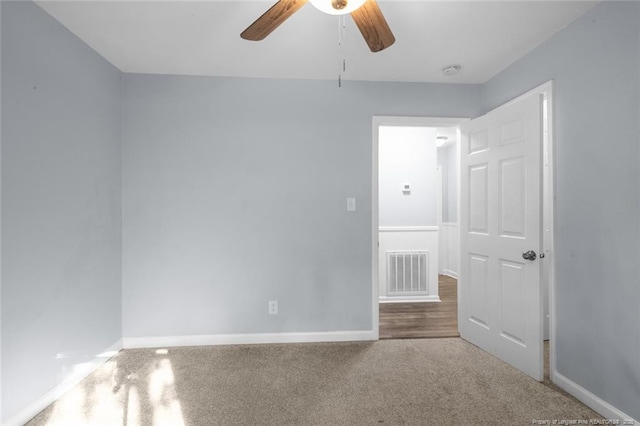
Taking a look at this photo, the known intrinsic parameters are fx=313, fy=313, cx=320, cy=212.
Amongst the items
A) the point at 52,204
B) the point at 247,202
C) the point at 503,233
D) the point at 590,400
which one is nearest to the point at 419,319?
the point at 503,233

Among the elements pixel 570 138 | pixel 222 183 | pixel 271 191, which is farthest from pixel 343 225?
pixel 570 138

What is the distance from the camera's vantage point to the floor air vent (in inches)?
165

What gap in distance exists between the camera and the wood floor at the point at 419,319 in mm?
3037

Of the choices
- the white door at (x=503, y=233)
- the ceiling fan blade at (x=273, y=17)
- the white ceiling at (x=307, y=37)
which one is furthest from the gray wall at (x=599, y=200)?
the ceiling fan blade at (x=273, y=17)

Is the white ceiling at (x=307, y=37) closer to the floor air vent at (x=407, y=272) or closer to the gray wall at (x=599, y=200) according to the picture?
the gray wall at (x=599, y=200)

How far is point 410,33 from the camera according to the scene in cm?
212

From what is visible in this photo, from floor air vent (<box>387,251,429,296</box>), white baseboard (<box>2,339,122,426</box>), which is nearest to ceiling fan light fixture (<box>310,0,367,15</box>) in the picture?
white baseboard (<box>2,339,122,426</box>)

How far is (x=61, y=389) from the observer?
6.65 ft

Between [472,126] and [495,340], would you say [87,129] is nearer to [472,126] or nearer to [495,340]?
[472,126]

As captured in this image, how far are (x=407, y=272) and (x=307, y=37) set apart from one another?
10.3 ft

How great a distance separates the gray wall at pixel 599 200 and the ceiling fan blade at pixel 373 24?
1.32 metres

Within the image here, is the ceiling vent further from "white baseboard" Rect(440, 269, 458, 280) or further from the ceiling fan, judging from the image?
"white baseboard" Rect(440, 269, 458, 280)

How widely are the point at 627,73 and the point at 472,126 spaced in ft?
3.71

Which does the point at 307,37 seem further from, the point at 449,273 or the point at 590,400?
the point at 449,273
